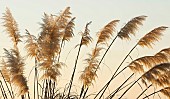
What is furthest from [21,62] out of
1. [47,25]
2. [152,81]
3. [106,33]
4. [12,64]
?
[152,81]

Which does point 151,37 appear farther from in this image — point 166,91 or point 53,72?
point 53,72

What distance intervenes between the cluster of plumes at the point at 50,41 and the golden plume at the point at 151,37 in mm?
2074

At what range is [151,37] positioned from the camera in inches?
535

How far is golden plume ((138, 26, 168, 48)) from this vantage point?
13.4m

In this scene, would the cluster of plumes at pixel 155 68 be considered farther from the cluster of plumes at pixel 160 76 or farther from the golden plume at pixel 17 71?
the golden plume at pixel 17 71

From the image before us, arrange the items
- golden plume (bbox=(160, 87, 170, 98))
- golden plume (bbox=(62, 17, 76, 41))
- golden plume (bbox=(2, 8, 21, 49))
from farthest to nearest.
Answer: golden plume (bbox=(2, 8, 21, 49)) < golden plume (bbox=(62, 17, 76, 41)) < golden plume (bbox=(160, 87, 170, 98))

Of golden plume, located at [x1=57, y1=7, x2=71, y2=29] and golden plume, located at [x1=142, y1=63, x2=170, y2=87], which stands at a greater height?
golden plume, located at [x1=57, y1=7, x2=71, y2=29]

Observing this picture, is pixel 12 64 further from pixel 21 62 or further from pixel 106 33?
pixel 106 33

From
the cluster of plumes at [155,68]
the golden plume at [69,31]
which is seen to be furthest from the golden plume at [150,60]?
the golden plume at [69,31]

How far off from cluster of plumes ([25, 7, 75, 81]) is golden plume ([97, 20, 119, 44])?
891mm

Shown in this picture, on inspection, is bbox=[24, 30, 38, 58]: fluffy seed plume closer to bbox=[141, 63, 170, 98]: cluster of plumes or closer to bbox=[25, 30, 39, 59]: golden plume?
bbox=[25, 30, 39, 59]: golden plume

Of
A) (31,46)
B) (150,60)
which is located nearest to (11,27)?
(31,46)

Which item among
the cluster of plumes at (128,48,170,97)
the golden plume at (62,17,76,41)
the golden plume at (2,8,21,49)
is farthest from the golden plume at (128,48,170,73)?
the golden plume at (2,8,21,49)

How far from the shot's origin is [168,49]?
1298cm
